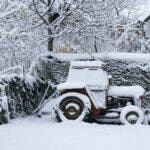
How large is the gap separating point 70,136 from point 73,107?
7.78ft

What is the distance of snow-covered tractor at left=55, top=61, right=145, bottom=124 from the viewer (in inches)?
530

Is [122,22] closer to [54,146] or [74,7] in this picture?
[74,7]

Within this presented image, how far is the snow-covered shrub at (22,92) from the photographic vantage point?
14.1 meters

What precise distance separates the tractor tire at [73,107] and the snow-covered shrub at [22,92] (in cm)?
146

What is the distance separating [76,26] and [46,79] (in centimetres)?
327

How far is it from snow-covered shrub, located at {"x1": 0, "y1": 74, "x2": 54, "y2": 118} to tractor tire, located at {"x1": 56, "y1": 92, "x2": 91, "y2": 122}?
146 cm

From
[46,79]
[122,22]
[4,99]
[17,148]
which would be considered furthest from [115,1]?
[17,148]

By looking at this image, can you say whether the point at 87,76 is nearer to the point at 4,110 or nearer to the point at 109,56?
the point at 4,110

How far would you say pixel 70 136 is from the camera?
36.8 feet

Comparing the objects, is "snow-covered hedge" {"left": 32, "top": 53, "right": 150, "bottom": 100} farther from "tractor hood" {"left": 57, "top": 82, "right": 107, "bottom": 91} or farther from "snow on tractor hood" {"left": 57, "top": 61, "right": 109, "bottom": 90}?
"tractor hood" {"left": 57, "top": 82, "right": 107, "bottom": 91}

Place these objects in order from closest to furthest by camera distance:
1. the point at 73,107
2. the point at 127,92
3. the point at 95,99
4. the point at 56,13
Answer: the point at 73,107, the point at 95,99, the point at 127,92, the point at 56,13

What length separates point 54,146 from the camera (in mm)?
10102

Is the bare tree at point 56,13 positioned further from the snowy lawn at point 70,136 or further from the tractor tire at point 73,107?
the snowy lawn at point 70,136

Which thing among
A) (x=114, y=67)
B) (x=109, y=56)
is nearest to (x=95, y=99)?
(x=114, y=67)
